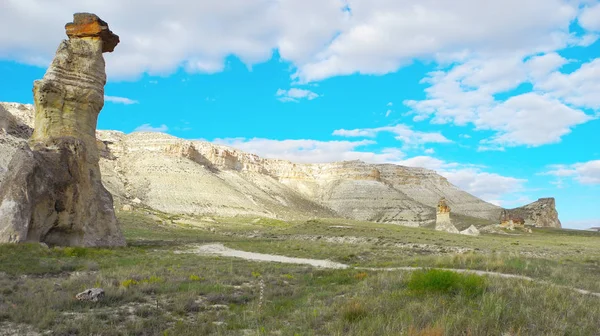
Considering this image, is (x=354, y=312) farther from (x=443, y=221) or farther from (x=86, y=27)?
(x=443, y=221)

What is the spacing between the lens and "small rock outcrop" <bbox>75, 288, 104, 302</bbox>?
8898 mm

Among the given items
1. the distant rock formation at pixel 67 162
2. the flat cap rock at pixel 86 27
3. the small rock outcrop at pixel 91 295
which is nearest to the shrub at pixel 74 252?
the distant rock formation at pixel 67 162

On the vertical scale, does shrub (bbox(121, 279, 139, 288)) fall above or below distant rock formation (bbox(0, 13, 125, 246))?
below

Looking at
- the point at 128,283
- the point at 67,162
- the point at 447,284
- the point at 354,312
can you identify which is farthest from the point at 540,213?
the point at 128,283

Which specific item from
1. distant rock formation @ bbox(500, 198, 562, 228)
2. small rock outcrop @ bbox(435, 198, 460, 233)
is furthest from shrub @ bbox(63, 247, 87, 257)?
distant rock formation @ bbox(500, 198, 562, 228)

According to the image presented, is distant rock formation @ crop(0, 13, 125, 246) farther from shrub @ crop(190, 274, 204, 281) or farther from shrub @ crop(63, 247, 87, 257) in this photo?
shrub @ crop(190, 274, 204, 281)

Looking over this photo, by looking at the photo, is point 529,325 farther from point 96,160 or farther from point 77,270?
point 96,160

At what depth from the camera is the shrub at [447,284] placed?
873 centimetres

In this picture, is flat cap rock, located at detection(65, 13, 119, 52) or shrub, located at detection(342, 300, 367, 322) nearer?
shrub, located at detection(342, 300, 367, 322)

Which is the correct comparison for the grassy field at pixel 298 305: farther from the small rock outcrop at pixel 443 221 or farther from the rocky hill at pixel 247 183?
the small rock outcrop at pixel 443 221

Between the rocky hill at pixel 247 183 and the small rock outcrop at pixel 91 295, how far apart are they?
51.1m

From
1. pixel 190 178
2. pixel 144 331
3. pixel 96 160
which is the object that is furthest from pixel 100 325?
pixel 190 178

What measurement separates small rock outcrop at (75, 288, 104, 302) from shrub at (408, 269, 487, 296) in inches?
280

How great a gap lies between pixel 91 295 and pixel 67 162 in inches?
637
